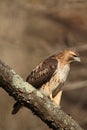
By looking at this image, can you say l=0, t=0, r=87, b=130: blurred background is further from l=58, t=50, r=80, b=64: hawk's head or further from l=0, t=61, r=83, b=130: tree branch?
l=0, t=61, r=83, b=130: tree branch

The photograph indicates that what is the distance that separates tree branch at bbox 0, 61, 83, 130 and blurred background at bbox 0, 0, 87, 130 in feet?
26.1

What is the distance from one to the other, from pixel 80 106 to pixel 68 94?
1.08m

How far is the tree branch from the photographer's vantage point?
4.00 metres

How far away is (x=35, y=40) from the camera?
16.0 meters

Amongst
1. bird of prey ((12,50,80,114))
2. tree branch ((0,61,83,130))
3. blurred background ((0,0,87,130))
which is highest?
tree branch ((0,61,83,130))

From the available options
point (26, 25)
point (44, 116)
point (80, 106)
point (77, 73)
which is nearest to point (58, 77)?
point (44, 116)

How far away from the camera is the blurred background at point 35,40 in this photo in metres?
13.4

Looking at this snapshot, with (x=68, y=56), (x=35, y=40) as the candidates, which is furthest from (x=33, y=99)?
(x=35, y=40)

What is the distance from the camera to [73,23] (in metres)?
16.4

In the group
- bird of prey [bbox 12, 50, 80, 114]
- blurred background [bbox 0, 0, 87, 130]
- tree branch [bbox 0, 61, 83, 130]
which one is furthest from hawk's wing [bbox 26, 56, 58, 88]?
blurred background [bbox 0, 0, 87, 130]

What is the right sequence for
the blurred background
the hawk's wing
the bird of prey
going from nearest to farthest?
the bird of prey → the hawk's wing → the blurred background

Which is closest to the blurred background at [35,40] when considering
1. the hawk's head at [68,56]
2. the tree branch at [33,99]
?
the hawk's head at [68,56]

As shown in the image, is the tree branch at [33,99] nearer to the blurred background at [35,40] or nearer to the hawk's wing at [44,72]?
the hawk's wing at [44,72]

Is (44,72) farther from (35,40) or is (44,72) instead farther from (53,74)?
(35,40)
